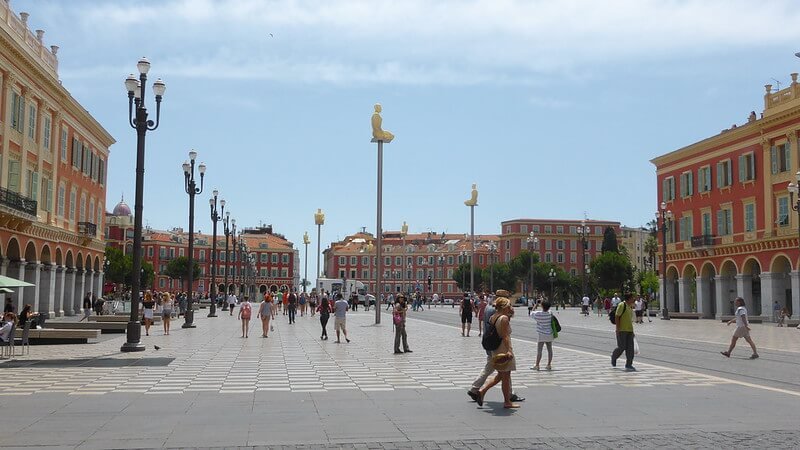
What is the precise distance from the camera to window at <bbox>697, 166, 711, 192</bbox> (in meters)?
55.6

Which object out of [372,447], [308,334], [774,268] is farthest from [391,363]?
[774,268]

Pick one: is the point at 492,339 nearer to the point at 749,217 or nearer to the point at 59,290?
the point at 59,290

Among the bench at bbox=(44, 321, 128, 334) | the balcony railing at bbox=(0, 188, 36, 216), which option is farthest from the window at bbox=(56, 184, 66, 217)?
the bench at bbox=(44, 321, 128, 334)

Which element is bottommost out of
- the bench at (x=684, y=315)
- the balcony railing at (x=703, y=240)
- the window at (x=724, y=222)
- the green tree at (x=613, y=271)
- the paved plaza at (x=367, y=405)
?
the bench at (x=684, y=315)

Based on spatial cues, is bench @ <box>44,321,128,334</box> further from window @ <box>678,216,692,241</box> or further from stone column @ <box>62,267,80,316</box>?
window @ <box>678,216,692,241</box>

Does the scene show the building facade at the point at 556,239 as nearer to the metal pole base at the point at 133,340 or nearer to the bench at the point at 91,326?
the bench at the point at 91,326

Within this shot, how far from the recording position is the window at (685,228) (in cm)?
5822

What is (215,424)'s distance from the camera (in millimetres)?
9312

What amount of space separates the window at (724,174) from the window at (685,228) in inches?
183

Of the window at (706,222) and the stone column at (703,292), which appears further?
the stone column at (703,292)

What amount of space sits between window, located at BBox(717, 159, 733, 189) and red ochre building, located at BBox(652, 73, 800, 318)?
0.07 metres

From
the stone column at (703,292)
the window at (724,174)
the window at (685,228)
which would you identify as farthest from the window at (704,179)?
the stone column at (703,292)

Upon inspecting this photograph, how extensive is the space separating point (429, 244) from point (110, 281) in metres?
70.9

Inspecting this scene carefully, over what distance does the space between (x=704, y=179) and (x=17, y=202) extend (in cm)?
4410
